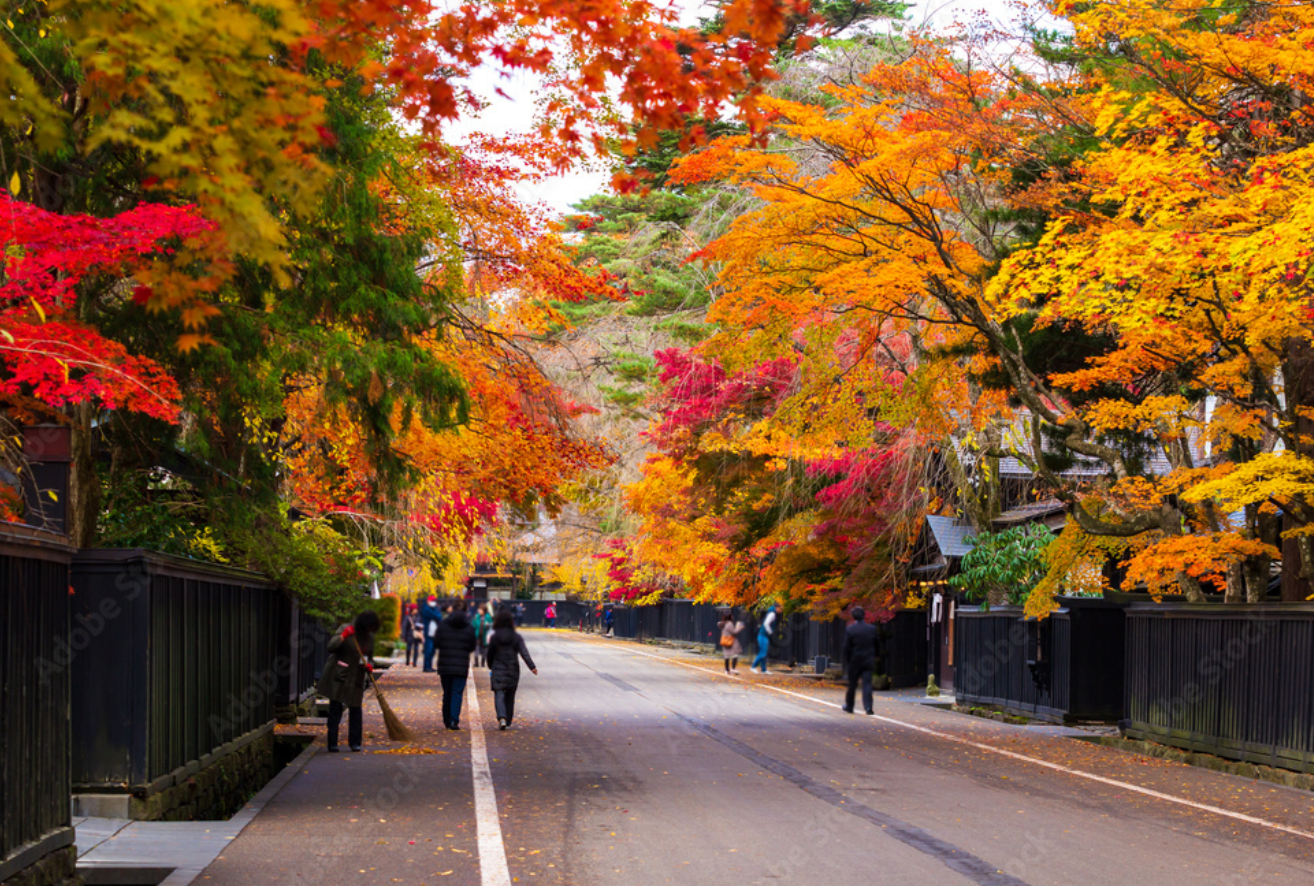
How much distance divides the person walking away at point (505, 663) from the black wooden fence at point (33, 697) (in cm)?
1105

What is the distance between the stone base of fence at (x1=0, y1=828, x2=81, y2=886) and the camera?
305 inches

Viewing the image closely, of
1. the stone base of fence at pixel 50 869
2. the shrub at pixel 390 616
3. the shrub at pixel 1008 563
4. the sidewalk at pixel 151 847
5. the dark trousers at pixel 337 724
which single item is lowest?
the shrub at pixel 390 616

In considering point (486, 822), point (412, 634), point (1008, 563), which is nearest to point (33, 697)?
point (486, 822)

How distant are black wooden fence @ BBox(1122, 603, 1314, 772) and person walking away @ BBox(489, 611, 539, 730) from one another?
8.79 m

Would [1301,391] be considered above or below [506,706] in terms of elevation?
above

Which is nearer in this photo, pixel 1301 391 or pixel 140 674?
pixel 140 674

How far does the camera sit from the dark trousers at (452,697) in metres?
19.9

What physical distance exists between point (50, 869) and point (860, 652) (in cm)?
1673

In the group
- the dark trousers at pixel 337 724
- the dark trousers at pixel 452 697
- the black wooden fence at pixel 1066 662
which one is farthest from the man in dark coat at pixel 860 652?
the dark trousers at pixel 337 724

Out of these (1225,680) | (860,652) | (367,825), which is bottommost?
(860,652)

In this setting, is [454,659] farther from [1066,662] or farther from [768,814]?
[1066,662]

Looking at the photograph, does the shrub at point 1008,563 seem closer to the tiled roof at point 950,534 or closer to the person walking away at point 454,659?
the tiled roof at point 950,534

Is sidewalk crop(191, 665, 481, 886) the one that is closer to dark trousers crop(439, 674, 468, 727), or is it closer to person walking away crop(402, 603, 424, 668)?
→ dark trousers crop(439, 674, 468, 727)

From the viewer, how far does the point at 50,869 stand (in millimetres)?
8336
